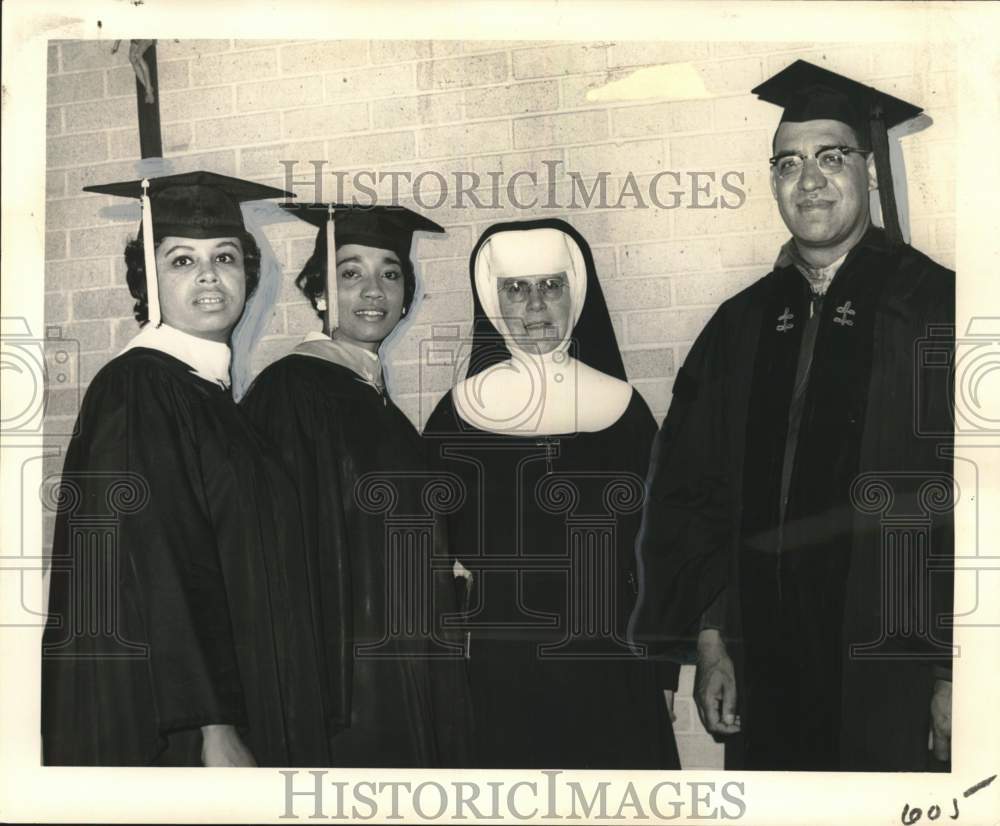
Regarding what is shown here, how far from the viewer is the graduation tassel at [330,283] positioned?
3.46 meters

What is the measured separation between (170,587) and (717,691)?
54.2 inches

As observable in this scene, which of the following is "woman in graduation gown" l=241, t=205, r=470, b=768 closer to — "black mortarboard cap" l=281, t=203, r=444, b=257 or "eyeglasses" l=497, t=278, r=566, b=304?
"black mortarboard cap" l=281, t=203, r=444, b=257

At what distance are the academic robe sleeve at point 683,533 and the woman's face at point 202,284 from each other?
1136 mm

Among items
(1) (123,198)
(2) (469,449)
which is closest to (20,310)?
(1) (123,198)

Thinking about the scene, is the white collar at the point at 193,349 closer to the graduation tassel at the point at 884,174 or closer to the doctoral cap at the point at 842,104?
the doctoral cap at the point at 842,104

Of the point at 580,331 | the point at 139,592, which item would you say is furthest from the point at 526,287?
the point at 139,592

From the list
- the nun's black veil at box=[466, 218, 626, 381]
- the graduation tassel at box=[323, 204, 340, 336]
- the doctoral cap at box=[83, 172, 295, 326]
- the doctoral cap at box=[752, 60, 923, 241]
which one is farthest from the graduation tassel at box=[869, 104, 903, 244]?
the doctoral cap at box=[83, 172, 295, 326]

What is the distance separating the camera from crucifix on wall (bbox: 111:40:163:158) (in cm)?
352

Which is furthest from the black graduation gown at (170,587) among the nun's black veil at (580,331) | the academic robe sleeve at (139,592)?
the nun's black veil at (580,331)

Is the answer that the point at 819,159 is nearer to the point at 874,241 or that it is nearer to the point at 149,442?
the point at 874,241

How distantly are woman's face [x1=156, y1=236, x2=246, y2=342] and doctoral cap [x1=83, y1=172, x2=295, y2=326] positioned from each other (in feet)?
0.07

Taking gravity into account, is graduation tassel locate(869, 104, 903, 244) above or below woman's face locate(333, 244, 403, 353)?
above

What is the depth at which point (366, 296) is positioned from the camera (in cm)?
348

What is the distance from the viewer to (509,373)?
3.46 meters
